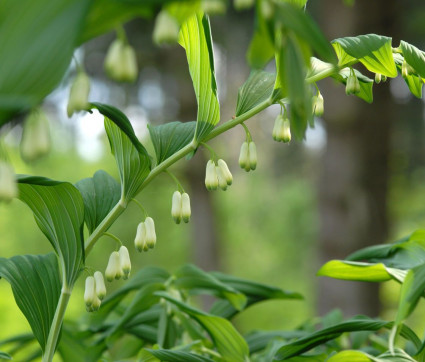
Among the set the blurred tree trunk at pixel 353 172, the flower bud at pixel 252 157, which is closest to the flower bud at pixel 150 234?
the flower bud at pixel 252 157

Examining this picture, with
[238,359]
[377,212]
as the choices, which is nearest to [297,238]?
[377,212]

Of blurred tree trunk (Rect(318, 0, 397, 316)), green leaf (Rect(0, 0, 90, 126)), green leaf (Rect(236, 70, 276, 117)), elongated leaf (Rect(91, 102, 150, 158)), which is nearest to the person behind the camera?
green leaf (Rect(0, 0, 90, 126))

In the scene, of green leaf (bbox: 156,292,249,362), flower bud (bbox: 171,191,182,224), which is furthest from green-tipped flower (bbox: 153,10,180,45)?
green leaf (bbox: 156,292,249,362)

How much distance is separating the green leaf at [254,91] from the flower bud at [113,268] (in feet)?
0.56

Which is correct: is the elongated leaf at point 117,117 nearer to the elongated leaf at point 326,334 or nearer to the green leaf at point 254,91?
the green leaf at point 254,91

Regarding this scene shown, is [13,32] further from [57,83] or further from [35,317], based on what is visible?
[35,317]

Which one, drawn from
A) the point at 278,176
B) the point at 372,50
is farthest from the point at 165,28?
the point at 278,176

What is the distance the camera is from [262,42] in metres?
0.32

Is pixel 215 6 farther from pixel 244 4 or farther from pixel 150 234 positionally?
pixel 150 234

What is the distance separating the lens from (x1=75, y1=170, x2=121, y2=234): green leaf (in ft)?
1.83

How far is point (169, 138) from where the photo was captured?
56 cm

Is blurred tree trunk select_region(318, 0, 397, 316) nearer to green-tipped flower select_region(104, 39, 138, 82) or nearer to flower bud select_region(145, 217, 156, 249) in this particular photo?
flower bud select_region(145, 217, 156, 249)

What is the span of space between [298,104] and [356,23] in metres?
3.05

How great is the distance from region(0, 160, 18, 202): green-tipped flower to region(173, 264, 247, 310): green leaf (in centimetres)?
43
